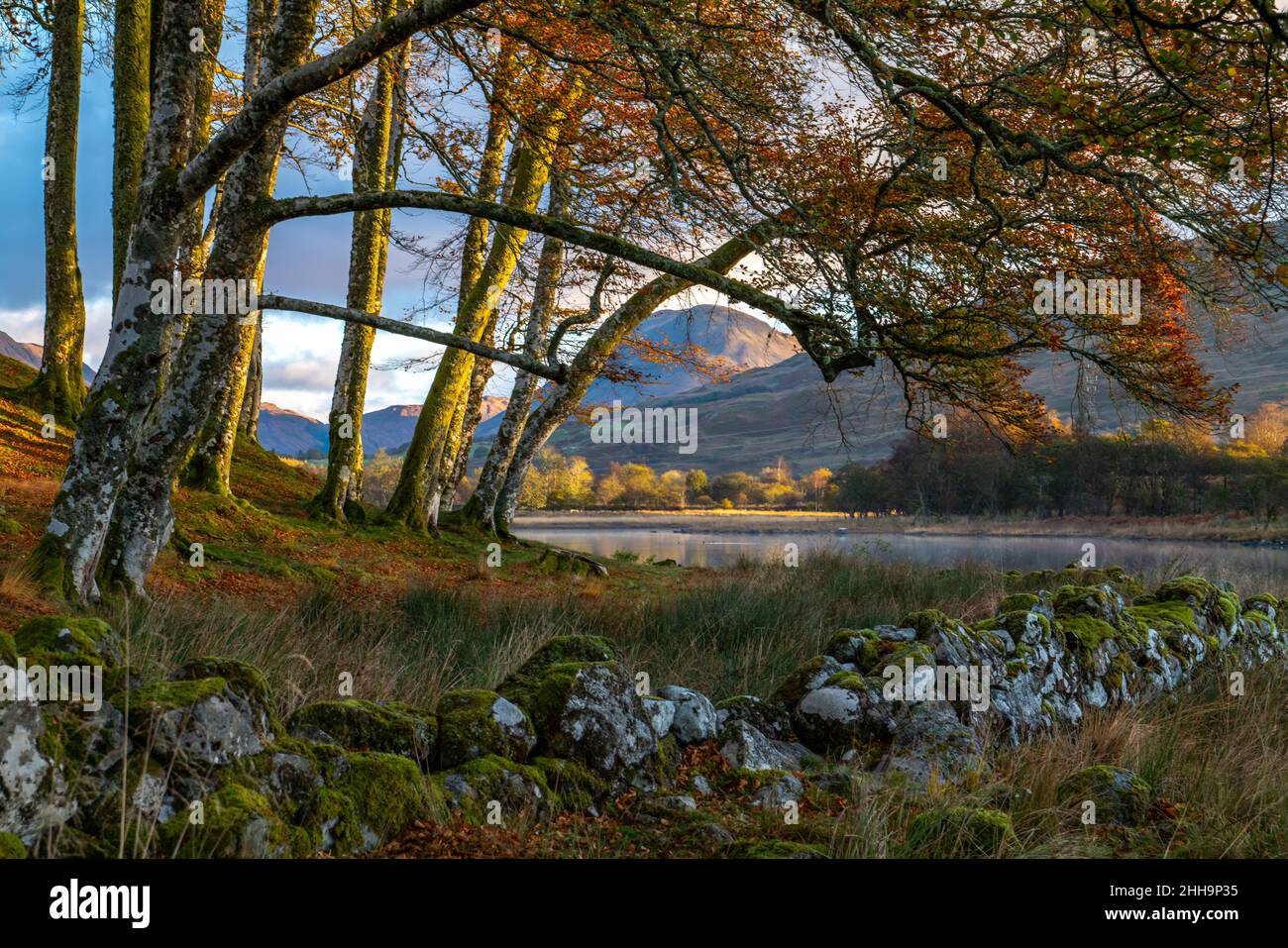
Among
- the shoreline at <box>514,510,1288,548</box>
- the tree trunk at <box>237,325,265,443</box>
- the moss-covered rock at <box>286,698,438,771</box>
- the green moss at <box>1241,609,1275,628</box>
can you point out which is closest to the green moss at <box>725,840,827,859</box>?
the moss-covered rock at <box>286,698,438,771</box>

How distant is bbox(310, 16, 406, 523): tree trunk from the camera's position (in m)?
12.5

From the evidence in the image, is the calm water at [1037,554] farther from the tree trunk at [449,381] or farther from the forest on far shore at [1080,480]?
the tree trunk at [449,381]

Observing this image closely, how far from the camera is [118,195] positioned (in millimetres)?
10523

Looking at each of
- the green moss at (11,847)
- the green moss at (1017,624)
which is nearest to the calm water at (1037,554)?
the green moss at (1017,624)

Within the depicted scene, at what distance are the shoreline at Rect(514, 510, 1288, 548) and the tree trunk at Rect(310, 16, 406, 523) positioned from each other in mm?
32354

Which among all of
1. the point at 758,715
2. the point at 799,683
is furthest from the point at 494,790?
the point at 799,683

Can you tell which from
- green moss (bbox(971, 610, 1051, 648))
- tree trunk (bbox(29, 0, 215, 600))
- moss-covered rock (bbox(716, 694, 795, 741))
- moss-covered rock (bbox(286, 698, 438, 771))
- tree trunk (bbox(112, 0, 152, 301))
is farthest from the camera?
tree trunk (bbox(112, 0, 152, 301))

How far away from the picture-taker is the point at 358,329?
13562 mm

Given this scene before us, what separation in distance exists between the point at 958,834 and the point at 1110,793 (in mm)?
1392

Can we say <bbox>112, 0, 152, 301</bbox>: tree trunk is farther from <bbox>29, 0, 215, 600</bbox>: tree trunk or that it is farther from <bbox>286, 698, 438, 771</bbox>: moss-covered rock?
<bbox>286, 698, 438, 771</bbox>: moss-covered rock

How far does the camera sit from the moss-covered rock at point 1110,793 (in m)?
3.89

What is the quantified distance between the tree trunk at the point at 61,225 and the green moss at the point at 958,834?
13978 millimetres
